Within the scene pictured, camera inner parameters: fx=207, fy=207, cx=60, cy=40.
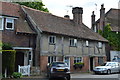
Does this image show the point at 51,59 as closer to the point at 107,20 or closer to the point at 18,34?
the point at 18,34

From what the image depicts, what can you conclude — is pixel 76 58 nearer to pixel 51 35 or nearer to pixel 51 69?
pixel 51 35

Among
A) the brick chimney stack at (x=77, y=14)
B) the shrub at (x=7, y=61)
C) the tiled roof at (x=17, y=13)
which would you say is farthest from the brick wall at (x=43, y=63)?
the brick chimney stack at (x=77, y=14)

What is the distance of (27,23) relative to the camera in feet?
85.6

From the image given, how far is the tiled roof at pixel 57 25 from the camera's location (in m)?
26.9

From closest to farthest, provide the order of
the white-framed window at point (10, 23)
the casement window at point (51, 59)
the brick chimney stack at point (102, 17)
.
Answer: the white-framed window at point (10, 23), the casement window at point (51, 59), the brick chimney stack at point (102, 17)

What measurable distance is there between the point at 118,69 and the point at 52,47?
9.69 m

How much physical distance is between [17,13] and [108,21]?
26.7m

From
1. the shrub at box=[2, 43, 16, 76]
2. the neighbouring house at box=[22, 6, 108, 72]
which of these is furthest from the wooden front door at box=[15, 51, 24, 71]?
the shrub at box=[2, 43, 16, 76]

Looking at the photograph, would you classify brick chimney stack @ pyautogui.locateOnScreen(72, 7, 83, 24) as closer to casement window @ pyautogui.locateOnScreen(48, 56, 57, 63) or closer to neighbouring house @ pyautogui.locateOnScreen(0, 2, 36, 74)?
casement window @ pyautogui.locateOnScreen(48, 56, 57, 63)

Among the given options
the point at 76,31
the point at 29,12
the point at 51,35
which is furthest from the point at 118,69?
the point at 29,12

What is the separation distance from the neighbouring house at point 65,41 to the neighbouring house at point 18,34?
96cm

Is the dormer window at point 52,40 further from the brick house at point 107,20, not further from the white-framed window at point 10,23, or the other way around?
the brick house at point 107,20

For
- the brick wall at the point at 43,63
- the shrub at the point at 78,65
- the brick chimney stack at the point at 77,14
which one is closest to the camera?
the brick wall at the point at 43,63

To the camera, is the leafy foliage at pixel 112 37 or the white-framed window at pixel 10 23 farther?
the leafy foliage at pixel 112 37
